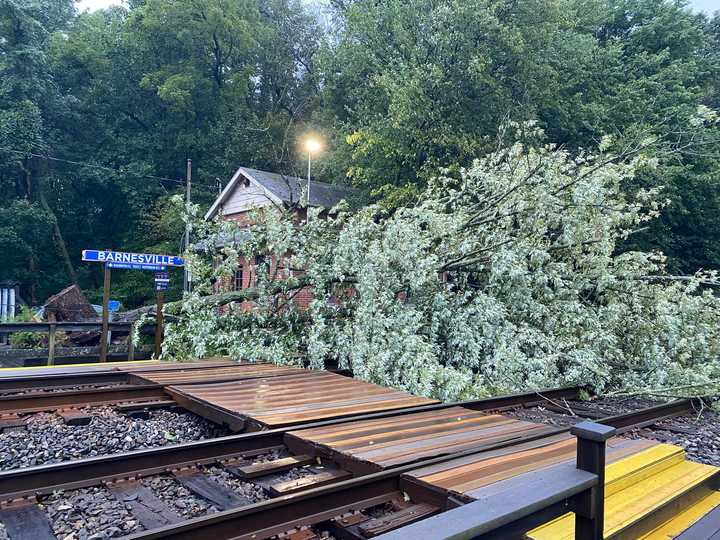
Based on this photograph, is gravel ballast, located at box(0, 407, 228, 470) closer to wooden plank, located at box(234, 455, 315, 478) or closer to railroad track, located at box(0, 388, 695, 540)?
railroad track, located at box(0, 388, 695, 540)

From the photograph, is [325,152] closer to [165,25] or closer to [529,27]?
[529,27]

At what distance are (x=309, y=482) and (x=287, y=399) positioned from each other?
1842mm

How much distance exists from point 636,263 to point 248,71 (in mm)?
27417

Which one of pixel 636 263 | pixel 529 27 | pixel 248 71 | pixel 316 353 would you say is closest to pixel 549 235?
pixel 636 263

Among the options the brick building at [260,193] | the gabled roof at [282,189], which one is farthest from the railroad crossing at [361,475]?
the gabled roof at [282,189]

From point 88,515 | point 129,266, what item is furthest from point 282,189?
point 88,515

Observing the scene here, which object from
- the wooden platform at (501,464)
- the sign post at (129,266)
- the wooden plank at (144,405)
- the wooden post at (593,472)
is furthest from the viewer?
the sign post at (129,266)

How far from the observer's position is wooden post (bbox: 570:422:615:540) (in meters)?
1.51

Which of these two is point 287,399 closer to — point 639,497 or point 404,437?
point 404,437

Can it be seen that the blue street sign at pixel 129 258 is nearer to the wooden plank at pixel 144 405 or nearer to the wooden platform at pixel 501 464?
the wooden plank at pixel 144 405

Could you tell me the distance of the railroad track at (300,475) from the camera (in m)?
2.59

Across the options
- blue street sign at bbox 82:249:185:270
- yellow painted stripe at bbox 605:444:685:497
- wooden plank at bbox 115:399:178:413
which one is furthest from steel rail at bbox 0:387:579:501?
blue street sign at bbox 82:249:185:270

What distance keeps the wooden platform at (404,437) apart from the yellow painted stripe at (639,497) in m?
0.93

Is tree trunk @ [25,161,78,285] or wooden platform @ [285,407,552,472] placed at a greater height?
tree trunk @ [25,161,78,285]
